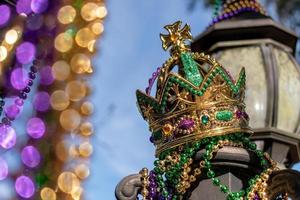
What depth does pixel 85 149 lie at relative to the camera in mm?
1953

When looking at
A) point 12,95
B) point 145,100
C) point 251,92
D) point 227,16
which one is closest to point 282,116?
point 251,92

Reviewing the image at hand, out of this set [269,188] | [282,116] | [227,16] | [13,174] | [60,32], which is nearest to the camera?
[13,174]

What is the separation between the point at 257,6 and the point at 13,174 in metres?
4.10

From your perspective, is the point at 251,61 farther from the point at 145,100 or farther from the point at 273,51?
the point at 145,100

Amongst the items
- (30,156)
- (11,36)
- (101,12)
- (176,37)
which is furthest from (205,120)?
(30,156)

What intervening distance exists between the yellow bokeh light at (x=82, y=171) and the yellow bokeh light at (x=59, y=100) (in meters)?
0.17

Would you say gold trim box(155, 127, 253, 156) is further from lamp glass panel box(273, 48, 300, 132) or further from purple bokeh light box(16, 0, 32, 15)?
lamp glass panel box(273, 48, 300, 132)

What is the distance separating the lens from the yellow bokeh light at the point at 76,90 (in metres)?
1.99

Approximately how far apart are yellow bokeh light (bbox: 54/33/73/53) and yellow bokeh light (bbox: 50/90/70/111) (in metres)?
0.14

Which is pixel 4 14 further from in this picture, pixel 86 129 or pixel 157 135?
pixel 157 135

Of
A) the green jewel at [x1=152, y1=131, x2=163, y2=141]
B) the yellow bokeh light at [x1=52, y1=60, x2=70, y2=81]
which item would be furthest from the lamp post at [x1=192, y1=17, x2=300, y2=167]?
the yellow bokeh light at [x1=52, y1=60, x2=70, y2=81]

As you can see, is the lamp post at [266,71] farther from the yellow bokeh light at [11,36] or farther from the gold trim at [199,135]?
the yellow bokeh light at [11,36]

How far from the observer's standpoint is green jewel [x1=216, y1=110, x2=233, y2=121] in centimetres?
301

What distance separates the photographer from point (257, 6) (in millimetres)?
5742
